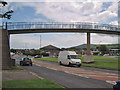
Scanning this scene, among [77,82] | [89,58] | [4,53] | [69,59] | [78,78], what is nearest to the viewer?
[77,82]

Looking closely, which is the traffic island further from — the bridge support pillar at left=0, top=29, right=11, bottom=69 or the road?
the bridge support pillar at left=0, top=29, right=11, bottom=69

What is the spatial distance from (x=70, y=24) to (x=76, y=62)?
11742 mm

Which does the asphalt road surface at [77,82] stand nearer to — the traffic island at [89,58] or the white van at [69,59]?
the white van at [69,59]

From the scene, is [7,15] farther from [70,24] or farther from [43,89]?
[70,24]

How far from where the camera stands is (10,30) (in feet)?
112

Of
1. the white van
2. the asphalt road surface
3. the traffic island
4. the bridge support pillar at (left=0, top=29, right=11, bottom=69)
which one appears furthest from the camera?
the traffic island

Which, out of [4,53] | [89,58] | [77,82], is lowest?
[77,82]

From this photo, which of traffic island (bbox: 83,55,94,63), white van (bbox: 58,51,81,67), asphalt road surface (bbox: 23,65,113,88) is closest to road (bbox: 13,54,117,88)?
asphalt road surface (bbox: 23,65,113,88)

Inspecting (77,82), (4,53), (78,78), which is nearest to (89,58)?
(4,53)

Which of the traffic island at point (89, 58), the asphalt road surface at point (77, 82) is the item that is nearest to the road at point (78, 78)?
the asphalt road surface at point (77, 82)

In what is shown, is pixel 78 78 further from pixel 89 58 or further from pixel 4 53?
pixel 89 58

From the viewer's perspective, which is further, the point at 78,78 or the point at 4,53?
the point at 4,53

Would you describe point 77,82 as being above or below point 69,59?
below

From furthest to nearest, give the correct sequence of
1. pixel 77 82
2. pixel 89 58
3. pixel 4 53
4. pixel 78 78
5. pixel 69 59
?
pixel 89 58, pixel 69 59, pixel 4 53, pixel 78 78, pixel 77 82
